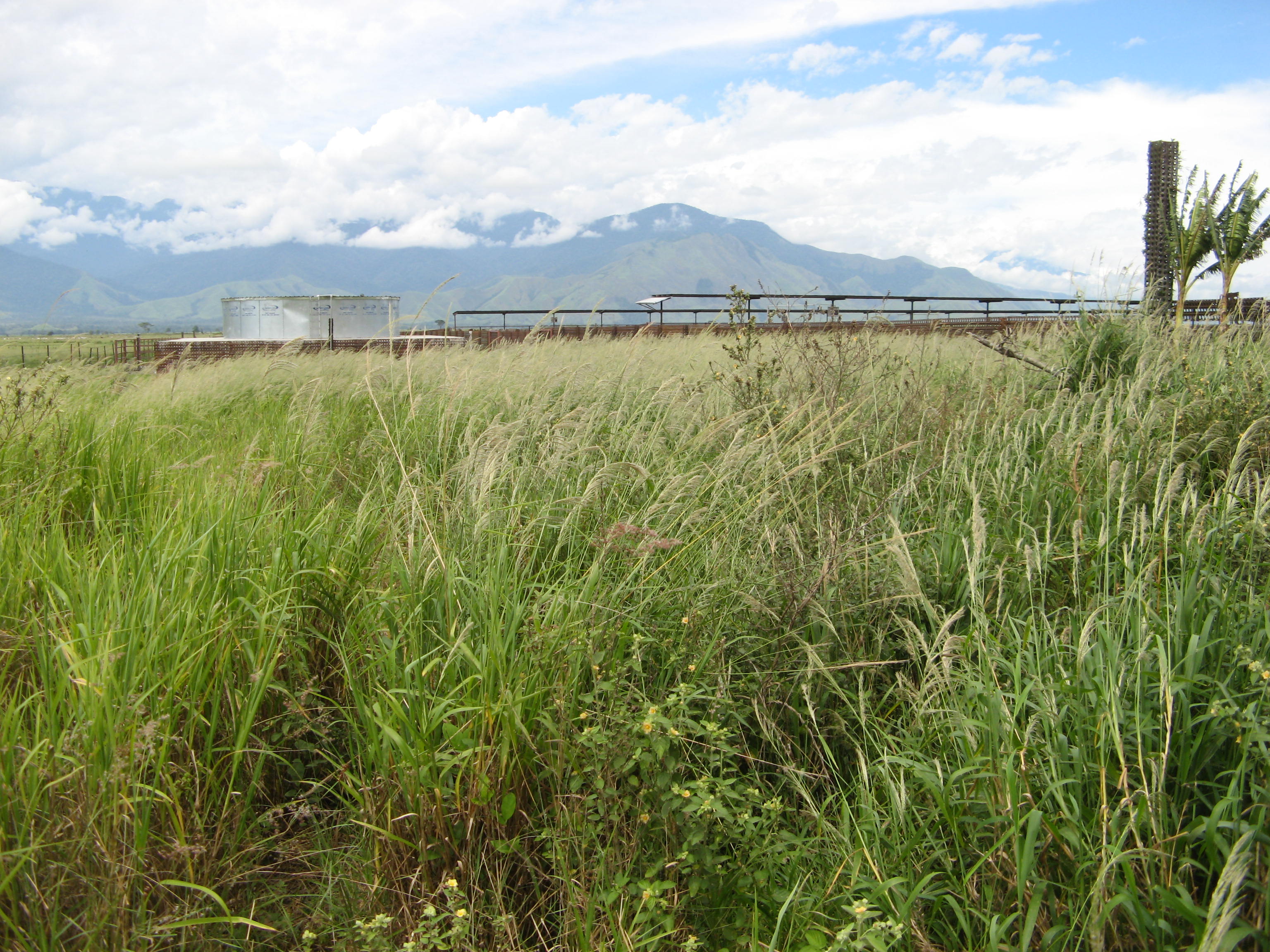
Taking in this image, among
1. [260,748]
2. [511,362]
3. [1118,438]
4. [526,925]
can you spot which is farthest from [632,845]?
[511,362]

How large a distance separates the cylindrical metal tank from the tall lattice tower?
25.6 metres

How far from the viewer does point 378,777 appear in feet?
6.38

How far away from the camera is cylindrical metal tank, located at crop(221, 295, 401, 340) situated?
31.7 meters

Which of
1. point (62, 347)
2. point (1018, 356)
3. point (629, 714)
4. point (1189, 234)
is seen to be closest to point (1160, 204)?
point (1189, 234)

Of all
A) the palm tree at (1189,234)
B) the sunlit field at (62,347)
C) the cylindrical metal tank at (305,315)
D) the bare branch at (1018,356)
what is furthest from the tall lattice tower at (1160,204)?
the cylindrical metal tank at (305,315)

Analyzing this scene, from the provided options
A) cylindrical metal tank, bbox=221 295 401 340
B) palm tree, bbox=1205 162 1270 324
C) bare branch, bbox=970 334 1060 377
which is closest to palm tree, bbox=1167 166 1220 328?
palm tree, bbox=1205 162 1270 324

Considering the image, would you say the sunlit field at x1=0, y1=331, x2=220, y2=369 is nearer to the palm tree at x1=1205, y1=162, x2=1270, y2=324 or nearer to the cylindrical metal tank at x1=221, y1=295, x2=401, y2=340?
the cylindrical metal tank at x1=221, y1=295, x2=401, y2=340

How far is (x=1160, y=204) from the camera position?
16.3 metres

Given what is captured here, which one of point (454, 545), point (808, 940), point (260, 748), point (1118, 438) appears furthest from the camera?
point (1118, 438)

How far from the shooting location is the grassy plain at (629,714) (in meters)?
1.63

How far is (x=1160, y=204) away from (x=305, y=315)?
30.1 meters

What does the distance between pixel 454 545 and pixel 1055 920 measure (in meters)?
1.92

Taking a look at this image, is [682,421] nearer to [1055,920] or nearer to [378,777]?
[378,777]

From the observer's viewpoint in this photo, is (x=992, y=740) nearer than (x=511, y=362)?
Yes
